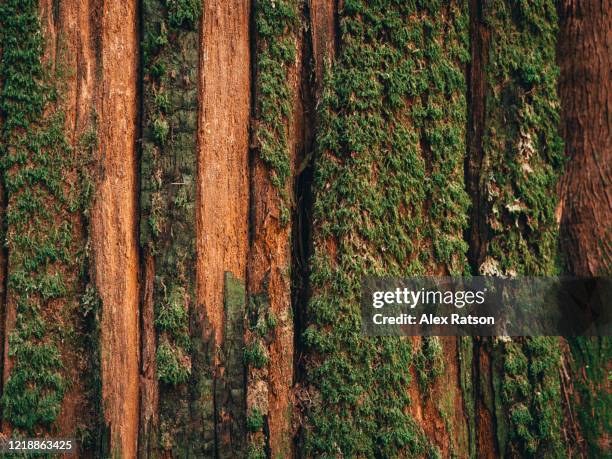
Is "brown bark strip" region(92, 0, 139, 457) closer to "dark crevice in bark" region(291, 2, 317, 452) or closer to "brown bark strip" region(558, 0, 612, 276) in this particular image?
"dark crevice in bark" region(291, 2, 317, 452)

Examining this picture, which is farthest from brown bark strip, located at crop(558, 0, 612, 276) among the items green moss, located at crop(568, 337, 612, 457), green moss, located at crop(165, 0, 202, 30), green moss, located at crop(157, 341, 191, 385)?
green moss, located at crop(157, 341, 191, 385)

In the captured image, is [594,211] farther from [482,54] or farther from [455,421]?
[455,421]

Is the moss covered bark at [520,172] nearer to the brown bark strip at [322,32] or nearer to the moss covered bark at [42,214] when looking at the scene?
the brown bark strip at [322,32]

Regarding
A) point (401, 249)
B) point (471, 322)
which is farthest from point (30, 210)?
point (471, 322)

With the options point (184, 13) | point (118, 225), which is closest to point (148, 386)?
point (118, 225)

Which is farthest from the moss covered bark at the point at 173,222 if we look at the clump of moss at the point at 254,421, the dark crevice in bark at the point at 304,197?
the dark crevice in bark at the point at 304,197

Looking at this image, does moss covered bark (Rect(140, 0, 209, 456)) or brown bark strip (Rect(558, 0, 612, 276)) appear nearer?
moss covered bark (Rect(140, 0, 209, 456))
